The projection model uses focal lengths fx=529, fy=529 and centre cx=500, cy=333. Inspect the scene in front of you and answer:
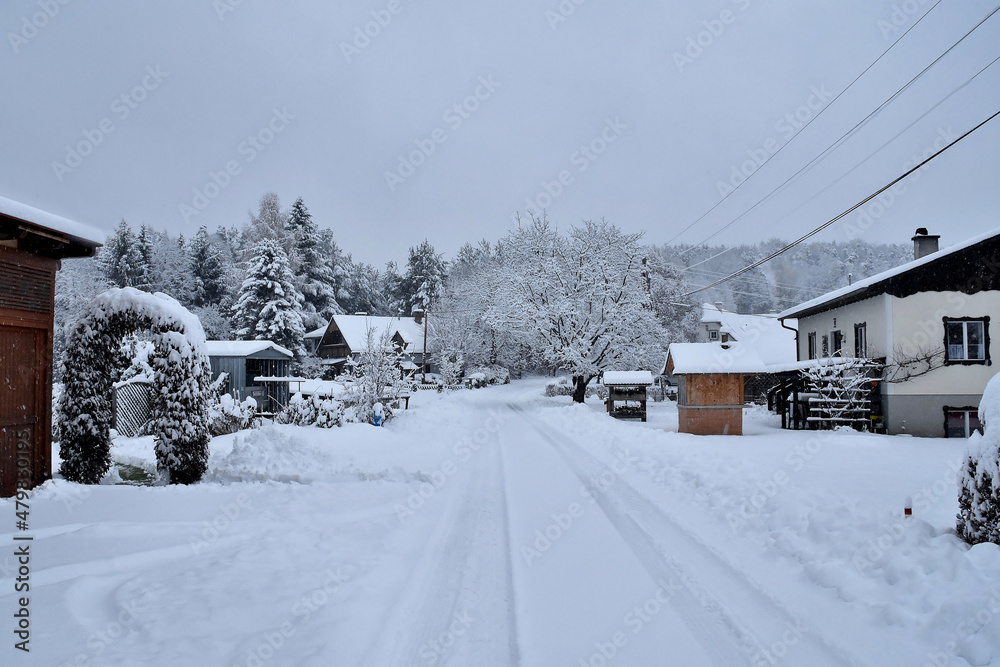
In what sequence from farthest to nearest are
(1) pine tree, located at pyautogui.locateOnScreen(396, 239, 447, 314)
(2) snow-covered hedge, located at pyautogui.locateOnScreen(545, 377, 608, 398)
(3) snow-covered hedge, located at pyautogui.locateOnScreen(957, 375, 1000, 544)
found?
1. (1) pine tree, located at pyautogui.locateOnScreen(396, 239, 447, 314)
2. (2) snow-covered hedge, located at pyautogui.locateOnScreen(545, 377, 608, 398)
3. (3) snow-covered hedge, located at pyautogui.locateOnScreen(957, 375, 1000, 544)

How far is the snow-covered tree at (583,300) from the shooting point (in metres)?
29.6

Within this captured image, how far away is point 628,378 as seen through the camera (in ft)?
76.2

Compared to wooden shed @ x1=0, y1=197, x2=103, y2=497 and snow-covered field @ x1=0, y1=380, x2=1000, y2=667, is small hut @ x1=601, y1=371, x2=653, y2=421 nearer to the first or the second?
snow-covered field @ x1=0, y1=380, x2=1000, y2=667

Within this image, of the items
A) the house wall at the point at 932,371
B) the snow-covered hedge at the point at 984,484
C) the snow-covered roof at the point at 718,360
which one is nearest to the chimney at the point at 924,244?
the house wall at the point at 932,371

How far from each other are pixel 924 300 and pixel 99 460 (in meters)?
22.4

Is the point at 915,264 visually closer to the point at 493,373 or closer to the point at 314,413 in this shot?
the point at 314,413

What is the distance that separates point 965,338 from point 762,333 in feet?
61.8

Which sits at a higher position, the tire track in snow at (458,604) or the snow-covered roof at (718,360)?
the snow-covered roof at (718,360)

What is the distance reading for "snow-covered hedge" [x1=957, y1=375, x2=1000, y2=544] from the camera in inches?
189

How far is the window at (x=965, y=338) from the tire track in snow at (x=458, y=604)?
1746 centimetres

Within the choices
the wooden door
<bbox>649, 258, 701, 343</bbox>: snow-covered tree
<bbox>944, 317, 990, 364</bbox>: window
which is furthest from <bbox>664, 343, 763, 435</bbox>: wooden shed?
<bbox>649, 258, 701, 343</bbox>: snow-covered tree

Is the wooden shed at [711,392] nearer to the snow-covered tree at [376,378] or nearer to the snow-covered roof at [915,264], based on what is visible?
the snow-covered roof at [915,264]

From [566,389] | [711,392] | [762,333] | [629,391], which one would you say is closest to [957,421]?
[711,392]

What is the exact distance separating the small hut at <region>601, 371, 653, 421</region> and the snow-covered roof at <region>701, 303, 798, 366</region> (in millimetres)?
4401
